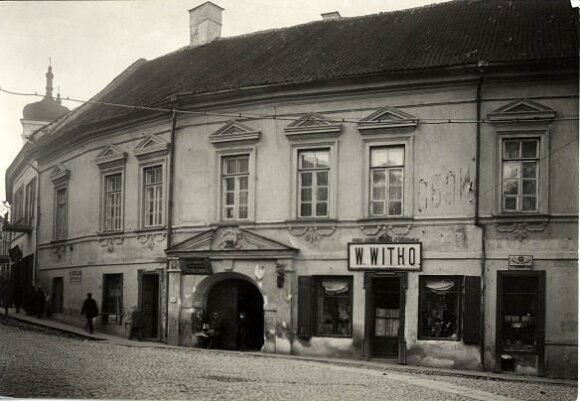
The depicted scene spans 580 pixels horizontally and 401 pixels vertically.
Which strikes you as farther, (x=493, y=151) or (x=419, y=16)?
(x=419, y=16)

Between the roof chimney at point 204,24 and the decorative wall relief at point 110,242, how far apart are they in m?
4.06

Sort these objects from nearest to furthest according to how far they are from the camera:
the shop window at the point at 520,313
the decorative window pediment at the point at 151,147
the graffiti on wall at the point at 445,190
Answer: the shop window at the point at 520,313
the graffiti on wall at the point at 445,190
the decorative window pediment at the point at 151,147

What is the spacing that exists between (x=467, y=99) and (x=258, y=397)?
629 centimetres

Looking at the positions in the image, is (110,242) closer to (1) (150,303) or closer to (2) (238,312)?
(1) (150,303)

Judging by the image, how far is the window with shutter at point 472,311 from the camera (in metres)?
13.3

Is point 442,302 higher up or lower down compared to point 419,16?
lower down

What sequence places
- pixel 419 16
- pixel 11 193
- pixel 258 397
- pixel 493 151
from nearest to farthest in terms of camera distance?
pixel 258 397 → pixel 493 151 → pixel 11 193 → pixel 419 16

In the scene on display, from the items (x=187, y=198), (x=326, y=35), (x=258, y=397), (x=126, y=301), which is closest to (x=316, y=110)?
(x=326, y=35)

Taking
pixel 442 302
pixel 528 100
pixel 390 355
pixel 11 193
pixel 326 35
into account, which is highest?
pixel 326 35

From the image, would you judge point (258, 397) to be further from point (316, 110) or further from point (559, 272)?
point (316, 110)

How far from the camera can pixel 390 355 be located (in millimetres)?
14070

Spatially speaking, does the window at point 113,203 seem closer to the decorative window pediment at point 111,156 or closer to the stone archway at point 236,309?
the decorative window pediment at point 111,156

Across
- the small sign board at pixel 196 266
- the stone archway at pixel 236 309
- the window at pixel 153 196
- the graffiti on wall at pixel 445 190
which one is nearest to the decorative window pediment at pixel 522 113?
the graffiti on wall at pixel 445 190

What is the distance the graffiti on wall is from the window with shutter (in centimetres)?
126
